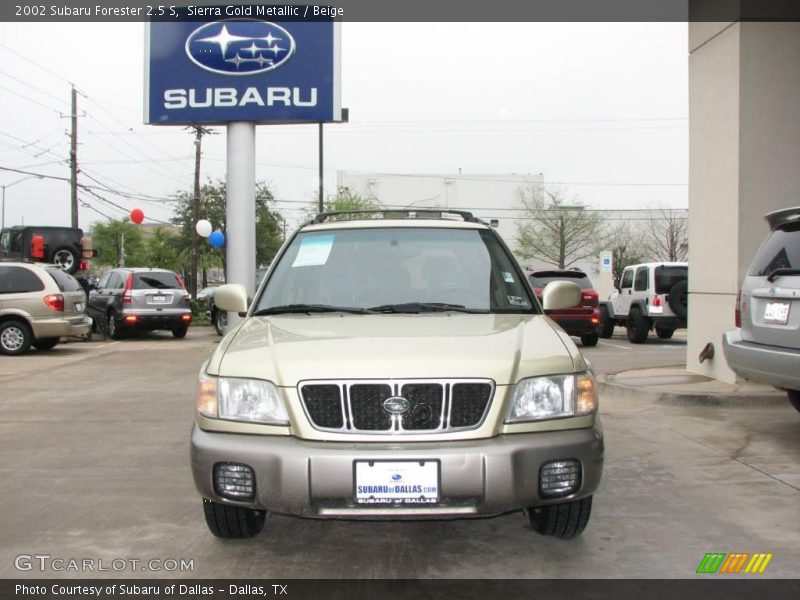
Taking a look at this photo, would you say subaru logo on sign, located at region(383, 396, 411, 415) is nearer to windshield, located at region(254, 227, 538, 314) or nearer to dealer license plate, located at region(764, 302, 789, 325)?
windshield, located at region(254, 227, 538, 314)

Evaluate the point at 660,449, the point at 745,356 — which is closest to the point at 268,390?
the point at 660,449

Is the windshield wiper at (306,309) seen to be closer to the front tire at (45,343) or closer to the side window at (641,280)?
the front tire at (45,343)

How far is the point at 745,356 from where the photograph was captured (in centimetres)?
593

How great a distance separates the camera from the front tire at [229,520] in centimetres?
367

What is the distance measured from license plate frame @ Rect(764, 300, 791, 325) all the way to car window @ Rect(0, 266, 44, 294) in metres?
12.4

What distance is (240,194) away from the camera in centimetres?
1583

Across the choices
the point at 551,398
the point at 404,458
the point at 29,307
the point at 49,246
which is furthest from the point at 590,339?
the point at 49,246

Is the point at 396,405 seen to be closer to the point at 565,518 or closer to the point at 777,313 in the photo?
the point at 565,518

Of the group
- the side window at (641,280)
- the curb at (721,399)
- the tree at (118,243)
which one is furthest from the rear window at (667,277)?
the tree at (118,243)

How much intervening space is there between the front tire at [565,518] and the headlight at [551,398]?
20.3 inches

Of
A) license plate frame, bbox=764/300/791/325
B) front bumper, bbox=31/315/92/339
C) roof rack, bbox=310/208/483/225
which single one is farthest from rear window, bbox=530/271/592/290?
roof rack, bbox=310/208/483/225

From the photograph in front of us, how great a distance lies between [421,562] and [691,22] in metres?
8.06

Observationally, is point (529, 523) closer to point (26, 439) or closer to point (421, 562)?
point (421, 562)

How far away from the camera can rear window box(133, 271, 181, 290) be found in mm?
17141
